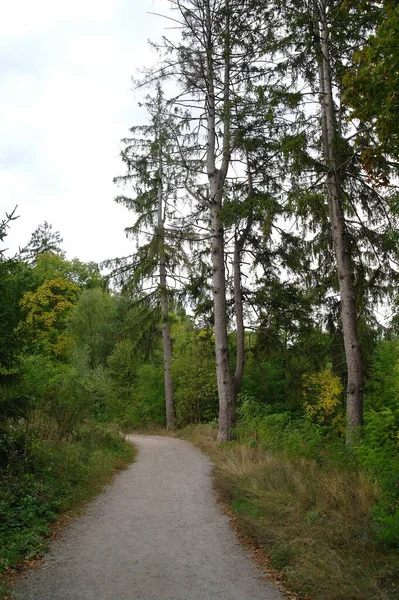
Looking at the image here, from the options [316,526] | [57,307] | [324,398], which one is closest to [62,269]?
[57,307]

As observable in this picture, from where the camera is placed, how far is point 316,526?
17.8 feet

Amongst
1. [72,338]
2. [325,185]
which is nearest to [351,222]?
[325,185]

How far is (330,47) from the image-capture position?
36.4 feet

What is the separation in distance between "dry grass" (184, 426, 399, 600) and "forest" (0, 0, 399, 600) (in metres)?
0.02

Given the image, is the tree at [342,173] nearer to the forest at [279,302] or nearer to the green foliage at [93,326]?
the forest at [279,302]

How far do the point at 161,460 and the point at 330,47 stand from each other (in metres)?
11.0

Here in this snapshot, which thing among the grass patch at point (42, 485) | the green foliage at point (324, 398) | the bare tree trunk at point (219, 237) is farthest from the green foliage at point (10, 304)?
the green foliage at point (324, 398)

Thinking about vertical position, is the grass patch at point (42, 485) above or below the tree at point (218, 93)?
below

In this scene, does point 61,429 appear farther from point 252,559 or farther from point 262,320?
point 262,320

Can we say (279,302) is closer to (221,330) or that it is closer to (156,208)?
(221,330)

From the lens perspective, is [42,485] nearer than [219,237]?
Yes

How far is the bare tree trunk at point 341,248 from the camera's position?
A: 982 cm

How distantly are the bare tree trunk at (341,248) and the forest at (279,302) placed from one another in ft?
0.13

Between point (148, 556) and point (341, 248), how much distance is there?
7269mm
